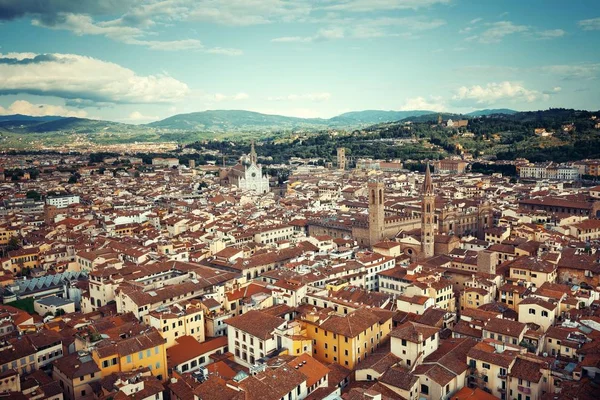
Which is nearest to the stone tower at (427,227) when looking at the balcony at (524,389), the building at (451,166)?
the balcony at (524,389)

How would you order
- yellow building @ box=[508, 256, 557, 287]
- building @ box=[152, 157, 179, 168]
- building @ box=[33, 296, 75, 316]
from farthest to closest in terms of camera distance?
building @ box=[152, 157, 179, 168] → yellow building @ box=[508, 256, 557, 287] → building @ box=[33, 296, 75, 316]

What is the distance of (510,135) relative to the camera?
458 feet

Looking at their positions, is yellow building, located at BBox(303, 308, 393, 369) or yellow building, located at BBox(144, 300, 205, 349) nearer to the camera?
yellow building, located at BBox(303, 308, 393, 369)

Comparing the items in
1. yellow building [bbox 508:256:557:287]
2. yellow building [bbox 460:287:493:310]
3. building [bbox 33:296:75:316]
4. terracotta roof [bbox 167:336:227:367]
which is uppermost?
yellow building [bbox 508:256:557:287]

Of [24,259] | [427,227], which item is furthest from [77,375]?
[427,227]

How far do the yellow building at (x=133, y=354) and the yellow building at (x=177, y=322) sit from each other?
1.89 metres

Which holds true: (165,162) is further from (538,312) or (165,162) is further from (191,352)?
(538,312)

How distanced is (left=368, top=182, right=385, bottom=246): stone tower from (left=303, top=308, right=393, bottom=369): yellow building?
2020cm

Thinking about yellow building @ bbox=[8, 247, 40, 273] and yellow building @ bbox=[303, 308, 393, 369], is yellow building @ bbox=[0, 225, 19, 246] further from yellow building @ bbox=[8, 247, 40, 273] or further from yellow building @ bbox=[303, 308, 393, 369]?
yellow building @ bbox=[303, 308, 393, 369]

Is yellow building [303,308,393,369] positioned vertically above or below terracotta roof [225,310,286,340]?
below

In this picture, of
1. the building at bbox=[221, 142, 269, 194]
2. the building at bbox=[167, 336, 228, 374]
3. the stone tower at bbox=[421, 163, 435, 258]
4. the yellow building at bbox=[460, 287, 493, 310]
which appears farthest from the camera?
the building at bbox=[221, 142, 269, 194]

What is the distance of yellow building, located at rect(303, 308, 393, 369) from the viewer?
78.9ft

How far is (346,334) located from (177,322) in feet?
29.8

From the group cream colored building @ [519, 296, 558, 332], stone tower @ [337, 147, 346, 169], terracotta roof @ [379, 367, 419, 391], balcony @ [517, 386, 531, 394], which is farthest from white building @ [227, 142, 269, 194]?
balcony @ [517, 386, 531, 394]
